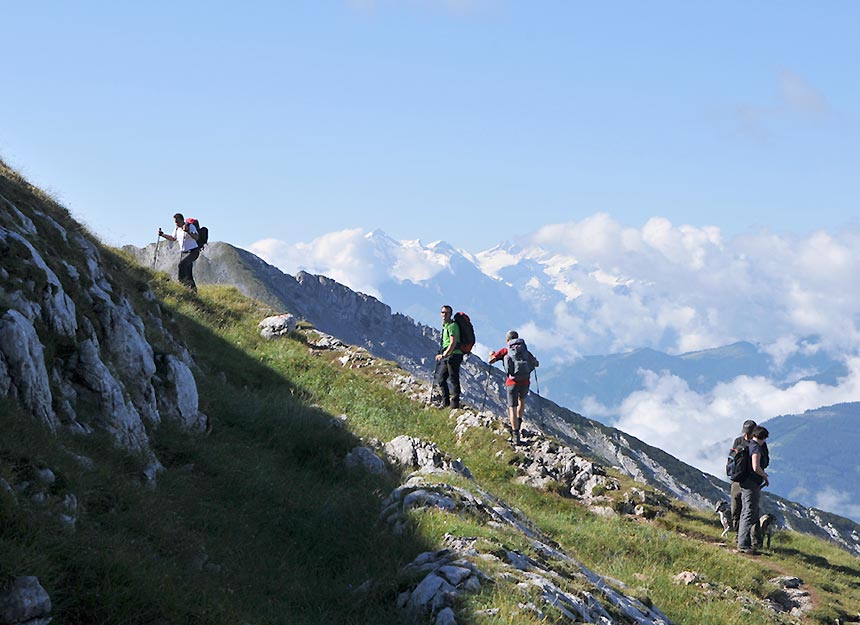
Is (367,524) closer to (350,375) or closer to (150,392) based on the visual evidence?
(150,392)

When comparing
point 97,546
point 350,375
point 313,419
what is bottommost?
point 97,546

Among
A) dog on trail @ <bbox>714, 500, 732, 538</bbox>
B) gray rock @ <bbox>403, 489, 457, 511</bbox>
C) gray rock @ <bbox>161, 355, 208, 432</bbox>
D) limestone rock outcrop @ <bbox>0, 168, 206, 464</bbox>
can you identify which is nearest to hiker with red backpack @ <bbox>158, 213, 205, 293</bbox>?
limestone rock outcrop @ <bbox>0, 168, 206, 464</bbox>

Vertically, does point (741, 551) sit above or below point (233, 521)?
above

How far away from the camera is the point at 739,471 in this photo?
20094 millimetres

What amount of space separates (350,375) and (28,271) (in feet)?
49.5

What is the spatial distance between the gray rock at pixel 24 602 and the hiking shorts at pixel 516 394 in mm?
16592

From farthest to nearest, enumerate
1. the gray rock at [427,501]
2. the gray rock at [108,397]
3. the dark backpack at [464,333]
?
the dark backpack at [464,333] → the gray rock at [427,501] → the gray rock at [108,397]

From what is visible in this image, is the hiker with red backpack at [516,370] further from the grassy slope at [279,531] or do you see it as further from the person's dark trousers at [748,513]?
the person's dark trousers at [748,513]

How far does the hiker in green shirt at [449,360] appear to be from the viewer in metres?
24.0

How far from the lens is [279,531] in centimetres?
1191

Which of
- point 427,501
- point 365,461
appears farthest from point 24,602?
point 365,461

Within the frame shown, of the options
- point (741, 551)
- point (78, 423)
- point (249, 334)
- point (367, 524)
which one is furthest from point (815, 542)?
point (78, 423)

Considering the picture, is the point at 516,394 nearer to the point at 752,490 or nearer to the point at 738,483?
the point at 738,483

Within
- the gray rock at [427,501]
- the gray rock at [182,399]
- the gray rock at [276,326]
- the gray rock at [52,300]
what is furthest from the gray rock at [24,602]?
the gray rock at [276,326]
